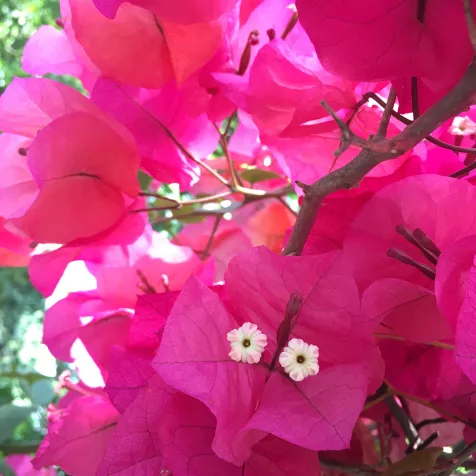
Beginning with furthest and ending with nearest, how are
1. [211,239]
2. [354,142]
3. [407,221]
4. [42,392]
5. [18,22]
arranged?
[18,22]
[42,392]
[211,239]
[407,221]
[354,142]

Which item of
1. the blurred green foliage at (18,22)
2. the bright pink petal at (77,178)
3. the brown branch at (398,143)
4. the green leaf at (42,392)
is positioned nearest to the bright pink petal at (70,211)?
the bright pink petal at (77,178)

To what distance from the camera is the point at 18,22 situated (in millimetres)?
1814

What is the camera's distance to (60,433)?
18.2 inches

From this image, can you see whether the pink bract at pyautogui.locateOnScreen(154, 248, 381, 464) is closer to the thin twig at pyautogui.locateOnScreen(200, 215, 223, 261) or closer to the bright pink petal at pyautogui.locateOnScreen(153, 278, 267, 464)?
the bright pink petal at pyautogui.locateOnScreen(153, 278, 267, 464)

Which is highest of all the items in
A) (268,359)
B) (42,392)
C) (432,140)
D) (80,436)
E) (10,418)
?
(432,140)

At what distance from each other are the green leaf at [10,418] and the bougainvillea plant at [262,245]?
0.12 m

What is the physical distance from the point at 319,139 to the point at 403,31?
0.12 metres

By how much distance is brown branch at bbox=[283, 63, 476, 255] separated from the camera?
0.26 metres

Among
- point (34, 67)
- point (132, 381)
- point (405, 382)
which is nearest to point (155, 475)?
point (132, 381)

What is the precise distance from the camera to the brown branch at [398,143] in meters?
0.26

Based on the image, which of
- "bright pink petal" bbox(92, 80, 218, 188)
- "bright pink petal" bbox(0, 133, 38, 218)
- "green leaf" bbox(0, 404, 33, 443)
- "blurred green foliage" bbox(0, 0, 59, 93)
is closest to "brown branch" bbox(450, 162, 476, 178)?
"bright pink petal" bbox(92, 80, 218, 188)

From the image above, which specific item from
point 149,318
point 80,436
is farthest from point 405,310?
point 80,436

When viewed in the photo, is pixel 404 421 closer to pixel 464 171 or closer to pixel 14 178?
pixel 464 171

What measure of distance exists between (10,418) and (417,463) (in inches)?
16.9
